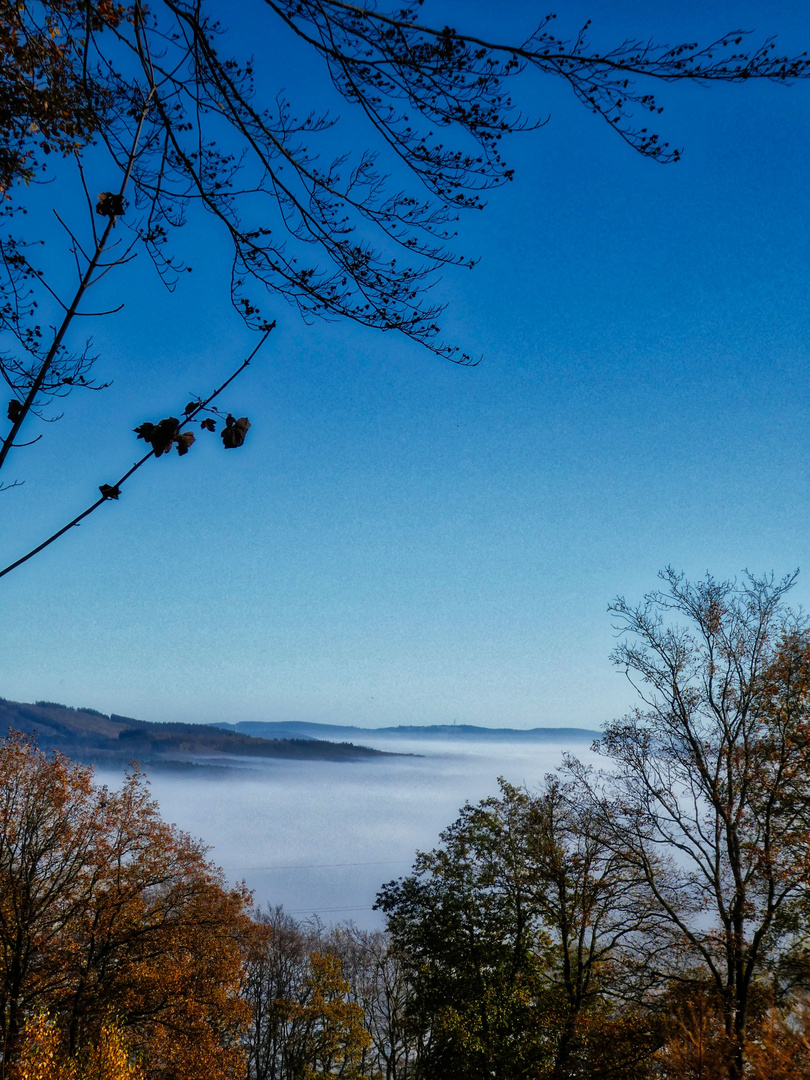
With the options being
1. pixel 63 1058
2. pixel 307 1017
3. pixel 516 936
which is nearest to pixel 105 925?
pixel 63 1058

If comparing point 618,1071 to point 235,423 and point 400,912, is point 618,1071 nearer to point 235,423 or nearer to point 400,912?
point 400,912

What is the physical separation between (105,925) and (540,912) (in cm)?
1036

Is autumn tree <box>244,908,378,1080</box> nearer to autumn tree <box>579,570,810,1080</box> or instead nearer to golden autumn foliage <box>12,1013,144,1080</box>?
golden autumn foliage <box>12,1013,144,1080</box>

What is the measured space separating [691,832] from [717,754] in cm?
143

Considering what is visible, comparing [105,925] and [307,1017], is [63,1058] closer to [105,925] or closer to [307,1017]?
[105,925]

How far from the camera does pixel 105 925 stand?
1557cm

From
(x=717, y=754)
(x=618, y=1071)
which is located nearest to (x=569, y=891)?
(x=618, y=1071)

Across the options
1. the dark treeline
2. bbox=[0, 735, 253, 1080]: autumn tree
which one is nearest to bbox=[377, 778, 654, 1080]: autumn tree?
the dark treeline

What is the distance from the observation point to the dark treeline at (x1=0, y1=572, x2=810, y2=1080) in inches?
396

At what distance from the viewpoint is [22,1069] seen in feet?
37.5

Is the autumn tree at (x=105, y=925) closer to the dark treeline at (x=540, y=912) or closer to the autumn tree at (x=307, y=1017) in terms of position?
the dark treeline at (x=540, y=912)

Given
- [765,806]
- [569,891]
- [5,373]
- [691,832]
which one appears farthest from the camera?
[569,891]

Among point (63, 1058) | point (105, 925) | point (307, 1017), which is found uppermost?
point (105, 925)

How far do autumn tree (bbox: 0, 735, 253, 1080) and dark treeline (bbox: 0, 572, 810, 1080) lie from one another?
0.07 metres
